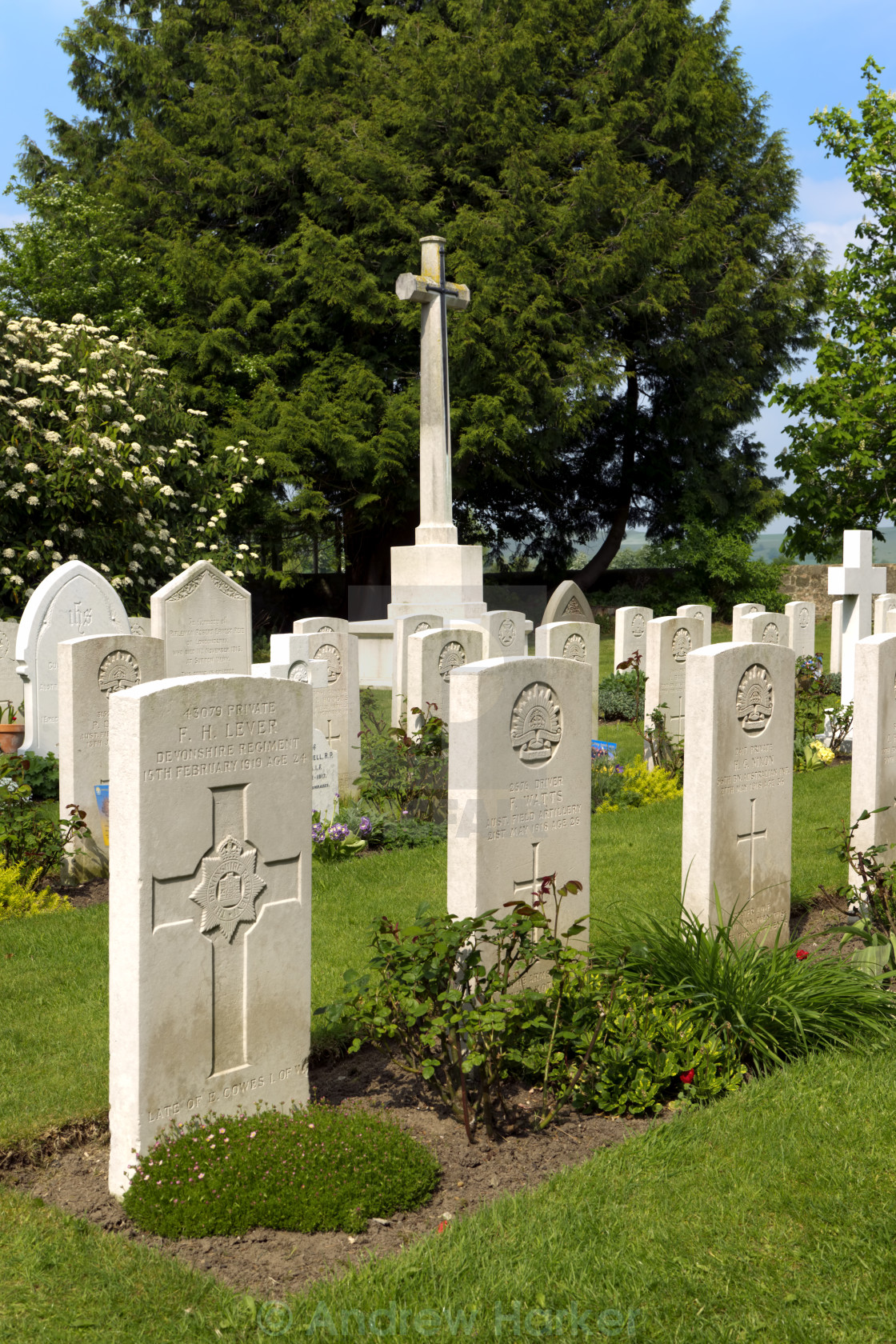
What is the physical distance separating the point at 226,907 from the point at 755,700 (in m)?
2.79

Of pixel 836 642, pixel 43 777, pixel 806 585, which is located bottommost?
pixel 43 777

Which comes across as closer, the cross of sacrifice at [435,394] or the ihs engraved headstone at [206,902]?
the ihs engraved headstone at [206,902]

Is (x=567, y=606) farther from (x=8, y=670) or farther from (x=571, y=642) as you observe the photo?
(x=8, y=670)

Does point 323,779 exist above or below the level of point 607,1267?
above

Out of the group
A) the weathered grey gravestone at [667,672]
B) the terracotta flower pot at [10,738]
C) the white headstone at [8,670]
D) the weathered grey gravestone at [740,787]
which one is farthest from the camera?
the white headstone at [8,670]

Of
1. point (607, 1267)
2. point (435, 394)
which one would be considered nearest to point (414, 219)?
point (435, 394)

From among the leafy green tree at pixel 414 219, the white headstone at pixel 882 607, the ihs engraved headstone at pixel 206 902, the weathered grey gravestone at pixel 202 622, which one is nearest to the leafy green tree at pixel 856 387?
the leafy green tree at pixel 414 219

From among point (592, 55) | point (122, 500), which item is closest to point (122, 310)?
point (122, 500)

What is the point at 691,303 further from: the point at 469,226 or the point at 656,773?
the point at 656,773

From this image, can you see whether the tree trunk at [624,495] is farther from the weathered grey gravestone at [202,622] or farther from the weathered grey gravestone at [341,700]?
the weathered grey gravestone at [341,700]

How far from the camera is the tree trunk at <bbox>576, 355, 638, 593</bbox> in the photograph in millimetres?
27219

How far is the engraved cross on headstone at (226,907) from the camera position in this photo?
3.77m

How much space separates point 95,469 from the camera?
1612 centimetres

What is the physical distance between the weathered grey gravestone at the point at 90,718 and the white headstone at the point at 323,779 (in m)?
1.30
